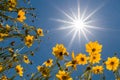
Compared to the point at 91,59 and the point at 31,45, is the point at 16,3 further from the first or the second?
the point at 91,59

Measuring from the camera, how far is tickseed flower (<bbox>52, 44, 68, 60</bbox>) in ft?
11.8

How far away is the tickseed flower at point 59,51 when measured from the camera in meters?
3.61

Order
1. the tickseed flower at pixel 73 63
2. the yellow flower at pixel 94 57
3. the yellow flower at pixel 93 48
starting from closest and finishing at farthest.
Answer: the yellow flower at pixel 94 57, the tickseed flower at pixel 73 63, the yellow flower at pixel 93 48

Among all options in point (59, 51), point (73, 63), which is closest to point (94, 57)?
point (73, 63)

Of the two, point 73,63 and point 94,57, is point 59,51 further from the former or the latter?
point 94,57

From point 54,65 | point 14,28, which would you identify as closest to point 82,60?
point 54,65

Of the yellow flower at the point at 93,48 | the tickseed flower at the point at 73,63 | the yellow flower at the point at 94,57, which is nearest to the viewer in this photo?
the yellow flower at the point at 94,57

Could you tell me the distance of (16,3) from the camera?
584 centimetres

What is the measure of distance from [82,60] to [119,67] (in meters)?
0.81

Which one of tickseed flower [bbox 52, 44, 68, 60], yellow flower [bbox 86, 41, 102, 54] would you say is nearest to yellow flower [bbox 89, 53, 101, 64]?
yellow flower [bbox 86, 41, 102, 54]

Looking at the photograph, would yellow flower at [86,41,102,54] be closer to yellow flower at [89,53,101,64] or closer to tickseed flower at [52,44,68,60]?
yellow flower at [89,53,101,64]

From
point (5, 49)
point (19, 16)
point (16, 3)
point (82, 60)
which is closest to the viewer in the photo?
point (82, 60)

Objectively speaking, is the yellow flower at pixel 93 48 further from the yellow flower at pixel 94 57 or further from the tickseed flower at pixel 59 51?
the tickseed flower at pixel 59 51

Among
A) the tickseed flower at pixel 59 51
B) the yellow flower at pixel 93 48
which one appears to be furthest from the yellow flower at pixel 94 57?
the tickseed flower at pixel 59 51
